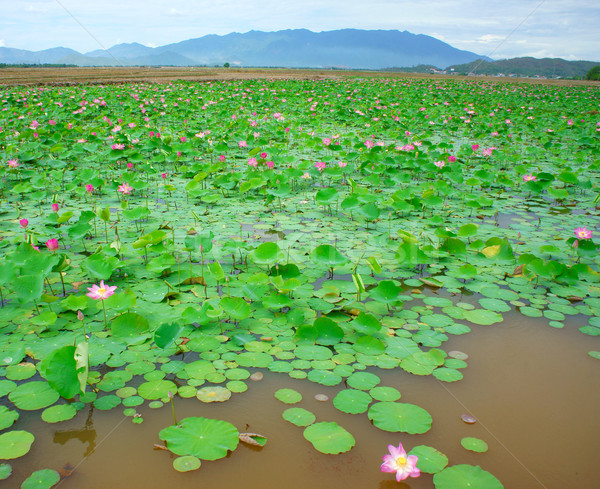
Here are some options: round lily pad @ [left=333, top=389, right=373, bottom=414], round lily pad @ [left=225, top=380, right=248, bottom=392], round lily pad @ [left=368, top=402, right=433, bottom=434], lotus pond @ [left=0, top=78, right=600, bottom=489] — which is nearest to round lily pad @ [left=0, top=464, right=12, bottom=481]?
lotus pond @ [left=0, top=78, right=600, bottom=489]

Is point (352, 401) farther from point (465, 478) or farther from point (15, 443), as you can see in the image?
point (15, 443)

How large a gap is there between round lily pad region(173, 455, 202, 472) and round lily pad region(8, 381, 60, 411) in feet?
1.91

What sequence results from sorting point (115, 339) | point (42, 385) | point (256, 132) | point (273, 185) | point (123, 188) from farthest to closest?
point (256, 132)
point (273, 185)
point (123, 188)
point (115, 339)
point (42, 385)

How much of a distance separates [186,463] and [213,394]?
310 mm

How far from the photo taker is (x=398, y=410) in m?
1.52

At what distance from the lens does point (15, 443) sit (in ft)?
4.39

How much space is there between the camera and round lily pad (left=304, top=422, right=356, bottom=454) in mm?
1364

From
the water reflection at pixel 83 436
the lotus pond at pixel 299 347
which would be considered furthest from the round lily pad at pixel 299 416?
the water reflection at pixel 83 436

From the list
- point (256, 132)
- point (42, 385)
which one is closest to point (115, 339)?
point (42, 385)

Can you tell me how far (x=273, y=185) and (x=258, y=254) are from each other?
5.60 ft

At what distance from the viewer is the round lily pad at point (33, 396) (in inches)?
59.5

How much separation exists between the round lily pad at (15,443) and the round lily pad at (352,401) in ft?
3.41

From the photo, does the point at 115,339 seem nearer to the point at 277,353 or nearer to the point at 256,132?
the point at 277,353

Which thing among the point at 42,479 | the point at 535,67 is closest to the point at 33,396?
the point at 42,479
